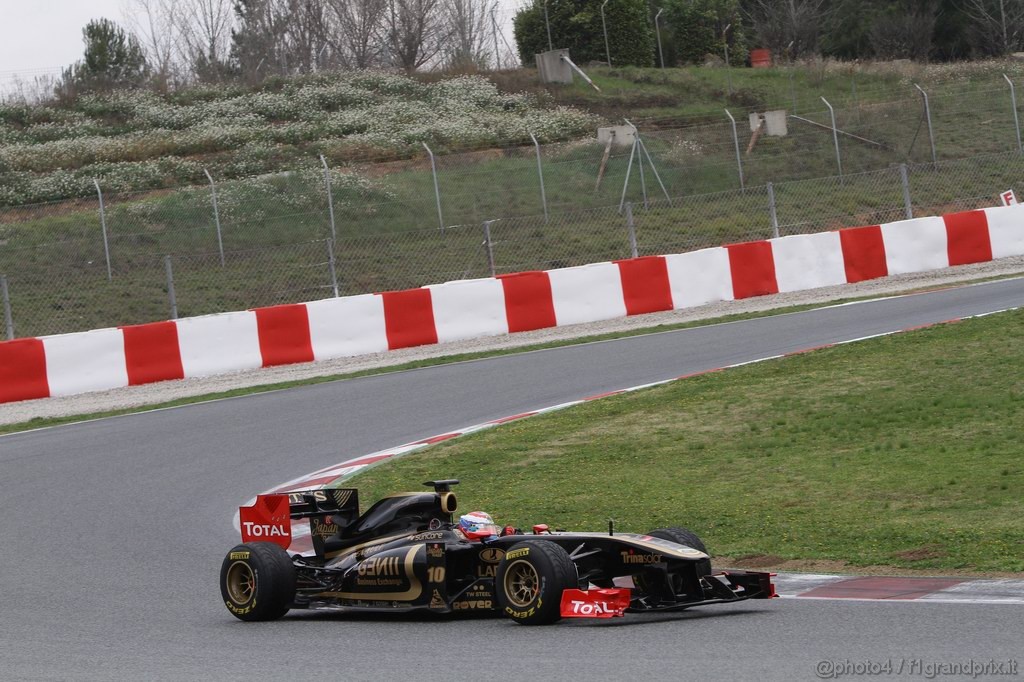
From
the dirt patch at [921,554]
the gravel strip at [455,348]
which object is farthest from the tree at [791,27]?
the dirt patch at [921,554]

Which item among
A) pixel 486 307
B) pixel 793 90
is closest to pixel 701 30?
pixel 793 90

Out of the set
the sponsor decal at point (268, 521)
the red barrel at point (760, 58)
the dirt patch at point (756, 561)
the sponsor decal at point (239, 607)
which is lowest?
the dirt patch at point (756, 561)

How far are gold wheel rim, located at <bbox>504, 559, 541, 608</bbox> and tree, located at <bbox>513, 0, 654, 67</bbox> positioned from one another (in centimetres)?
4129

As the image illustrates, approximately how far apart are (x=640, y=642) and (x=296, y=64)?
49.7m

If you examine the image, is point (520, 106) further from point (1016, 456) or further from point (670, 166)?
point (1016, 456)

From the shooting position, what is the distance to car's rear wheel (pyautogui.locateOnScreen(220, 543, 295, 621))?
706cm

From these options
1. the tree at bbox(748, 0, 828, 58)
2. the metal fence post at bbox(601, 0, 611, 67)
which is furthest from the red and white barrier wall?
the tree at bbox(748, 0, 828, 58)

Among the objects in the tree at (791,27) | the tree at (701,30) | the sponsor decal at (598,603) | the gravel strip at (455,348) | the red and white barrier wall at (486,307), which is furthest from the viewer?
the tree at (791,27)

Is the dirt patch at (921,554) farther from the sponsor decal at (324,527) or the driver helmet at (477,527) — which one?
the sponsor decal at (324,527)

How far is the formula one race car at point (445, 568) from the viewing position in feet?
19.9

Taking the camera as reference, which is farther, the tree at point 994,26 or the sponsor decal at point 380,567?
the tree at point 994,26

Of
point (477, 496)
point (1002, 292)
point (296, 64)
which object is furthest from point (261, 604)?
point (296, 64)

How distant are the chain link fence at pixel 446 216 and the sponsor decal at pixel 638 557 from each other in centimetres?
1477

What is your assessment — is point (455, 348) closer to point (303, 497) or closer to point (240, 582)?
point (303, 497)
